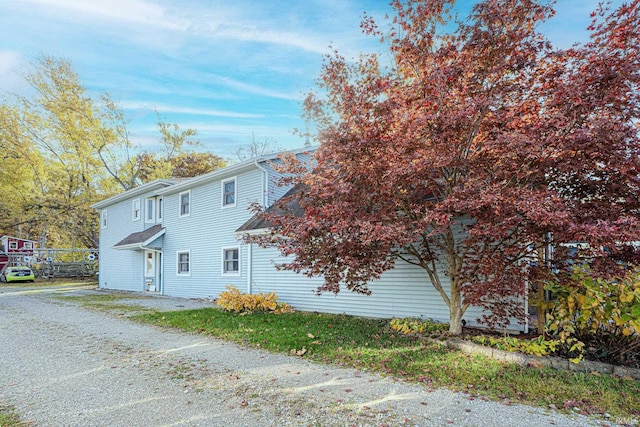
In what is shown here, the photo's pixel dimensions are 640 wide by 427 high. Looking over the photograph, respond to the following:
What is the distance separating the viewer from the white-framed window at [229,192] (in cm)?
1459

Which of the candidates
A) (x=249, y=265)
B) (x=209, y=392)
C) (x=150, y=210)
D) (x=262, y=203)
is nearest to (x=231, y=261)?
(x=249, y=265)

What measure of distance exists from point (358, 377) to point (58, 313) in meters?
10.5

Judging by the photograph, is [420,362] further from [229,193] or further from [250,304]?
[229,193]

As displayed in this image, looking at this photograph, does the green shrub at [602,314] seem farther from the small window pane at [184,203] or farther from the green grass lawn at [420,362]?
the small window pane at [184,203]

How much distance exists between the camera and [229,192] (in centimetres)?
1480

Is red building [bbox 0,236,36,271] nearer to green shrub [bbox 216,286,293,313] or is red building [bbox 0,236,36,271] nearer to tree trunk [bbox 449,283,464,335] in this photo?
green shrub [bbox 216,286,293,313]

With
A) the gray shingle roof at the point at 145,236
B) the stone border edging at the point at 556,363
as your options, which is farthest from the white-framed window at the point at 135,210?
the stone border edging at the point at 556,363

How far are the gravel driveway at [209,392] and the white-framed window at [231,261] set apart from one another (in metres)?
6.67

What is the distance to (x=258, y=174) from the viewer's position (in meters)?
13.5

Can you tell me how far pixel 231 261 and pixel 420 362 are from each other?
9.80 m

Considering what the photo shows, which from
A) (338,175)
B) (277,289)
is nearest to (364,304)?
(277,289)

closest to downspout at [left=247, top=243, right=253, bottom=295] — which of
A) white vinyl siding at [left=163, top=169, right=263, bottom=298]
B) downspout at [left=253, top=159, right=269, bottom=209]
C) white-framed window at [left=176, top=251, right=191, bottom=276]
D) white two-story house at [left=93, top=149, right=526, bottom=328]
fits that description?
white two-story house at [left=93, top=149, right=526, bottom=328]

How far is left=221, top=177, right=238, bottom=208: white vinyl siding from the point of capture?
47.8 ft

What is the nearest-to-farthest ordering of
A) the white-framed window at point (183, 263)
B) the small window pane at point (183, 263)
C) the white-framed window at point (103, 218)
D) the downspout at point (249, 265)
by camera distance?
the downspout at point (249, 265)
the white-framed window at point (183, 263)
the small window pane at point (183, 263)
the white-framed window at point (103, 218)
